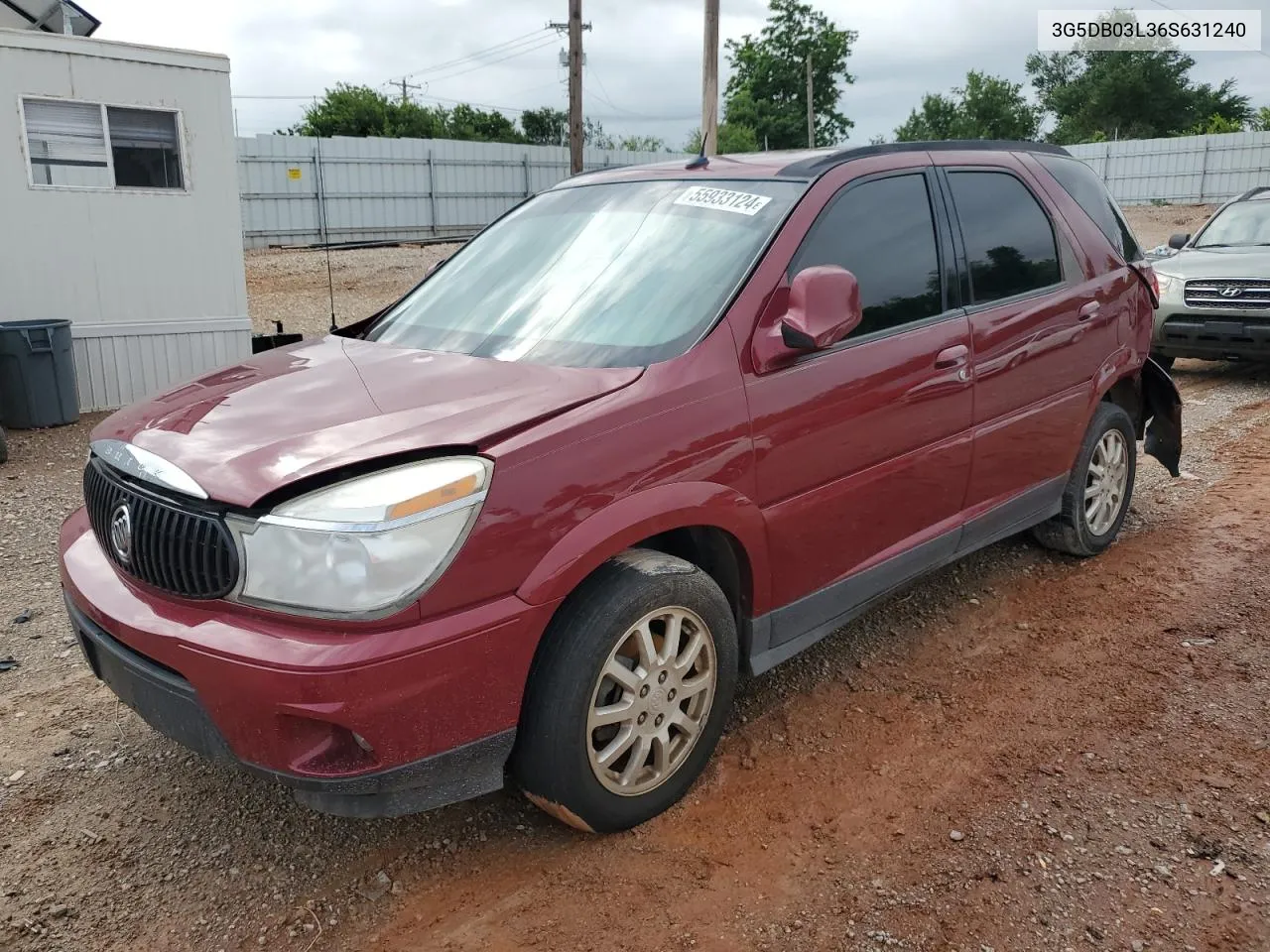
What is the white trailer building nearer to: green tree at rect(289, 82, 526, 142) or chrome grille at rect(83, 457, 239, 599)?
chrome grille at rect(83, 457, 239, 599)

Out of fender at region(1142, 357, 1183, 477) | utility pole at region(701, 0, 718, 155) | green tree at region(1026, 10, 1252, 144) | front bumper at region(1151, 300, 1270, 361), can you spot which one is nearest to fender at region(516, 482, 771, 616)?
fender at region(1142, 357, 1183, 477)

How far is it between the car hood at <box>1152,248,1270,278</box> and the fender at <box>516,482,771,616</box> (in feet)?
26.4

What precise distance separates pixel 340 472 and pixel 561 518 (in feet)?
1.78

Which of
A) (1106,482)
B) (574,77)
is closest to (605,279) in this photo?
(1106,482)

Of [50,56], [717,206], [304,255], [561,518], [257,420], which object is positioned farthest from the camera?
[304,255]

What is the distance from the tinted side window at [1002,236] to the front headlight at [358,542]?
2431mm

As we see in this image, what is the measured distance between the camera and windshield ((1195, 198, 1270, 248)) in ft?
32.6

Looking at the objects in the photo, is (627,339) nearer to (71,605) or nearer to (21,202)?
(71,605)

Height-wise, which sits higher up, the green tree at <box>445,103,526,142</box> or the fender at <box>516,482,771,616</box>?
the green tree at <box>445,103,526,142</box>

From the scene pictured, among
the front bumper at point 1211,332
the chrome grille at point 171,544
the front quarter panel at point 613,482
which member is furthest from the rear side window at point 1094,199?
the front bumper at point 1211,332

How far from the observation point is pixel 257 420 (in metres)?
2.71

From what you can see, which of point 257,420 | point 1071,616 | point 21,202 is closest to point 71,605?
point 257,420

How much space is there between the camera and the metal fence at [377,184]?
25.5 meters

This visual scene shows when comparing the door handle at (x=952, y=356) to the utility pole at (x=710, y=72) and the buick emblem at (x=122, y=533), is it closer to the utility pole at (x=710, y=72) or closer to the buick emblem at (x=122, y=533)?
the buick emblem at (x=122, y=533)
